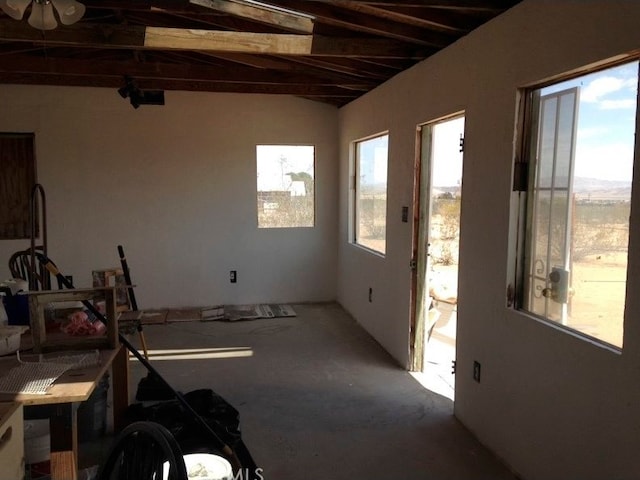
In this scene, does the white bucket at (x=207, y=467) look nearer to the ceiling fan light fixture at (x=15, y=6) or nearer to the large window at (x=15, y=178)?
the ceiling fan light fixture at (x=15, y=6)

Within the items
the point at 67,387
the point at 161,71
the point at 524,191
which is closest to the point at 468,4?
the point at 524,191

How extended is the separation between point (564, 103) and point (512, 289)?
3.03ft

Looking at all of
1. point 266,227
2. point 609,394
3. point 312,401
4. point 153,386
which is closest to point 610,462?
point 609,394

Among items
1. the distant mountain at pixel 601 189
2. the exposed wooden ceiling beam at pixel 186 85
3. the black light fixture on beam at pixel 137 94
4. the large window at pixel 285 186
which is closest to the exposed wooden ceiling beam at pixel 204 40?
the black light fixture on beam at pixel 137 94

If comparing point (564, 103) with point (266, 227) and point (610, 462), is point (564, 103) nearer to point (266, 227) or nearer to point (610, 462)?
point (610, 462)

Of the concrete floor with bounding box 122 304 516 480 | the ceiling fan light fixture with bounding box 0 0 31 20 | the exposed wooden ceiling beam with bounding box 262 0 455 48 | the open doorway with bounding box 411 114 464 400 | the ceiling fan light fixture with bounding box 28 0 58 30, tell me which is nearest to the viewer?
the ceiling fan light fixture with bounding box 0 0 31 20

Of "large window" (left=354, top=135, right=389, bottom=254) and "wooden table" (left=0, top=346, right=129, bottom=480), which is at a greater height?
"large window" (left=354, top=135, right=389, bottom=254)

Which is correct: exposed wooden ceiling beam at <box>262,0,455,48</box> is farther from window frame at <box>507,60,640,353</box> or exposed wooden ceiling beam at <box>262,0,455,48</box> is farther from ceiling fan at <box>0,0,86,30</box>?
ceiling fan at <box>0,0,86,30</box>

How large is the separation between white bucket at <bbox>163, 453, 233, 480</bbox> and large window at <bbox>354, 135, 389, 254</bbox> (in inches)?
106

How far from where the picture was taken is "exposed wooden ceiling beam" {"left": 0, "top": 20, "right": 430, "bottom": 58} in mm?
3262

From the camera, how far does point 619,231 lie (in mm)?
1912

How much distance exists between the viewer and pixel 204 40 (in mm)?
3279

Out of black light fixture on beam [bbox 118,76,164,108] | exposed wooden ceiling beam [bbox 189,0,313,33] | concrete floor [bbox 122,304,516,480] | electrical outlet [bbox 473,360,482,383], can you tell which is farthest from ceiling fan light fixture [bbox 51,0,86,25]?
electrical outlet [bbox 473,360,482,383]

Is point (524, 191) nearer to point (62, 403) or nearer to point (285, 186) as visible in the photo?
point (62, 403)
